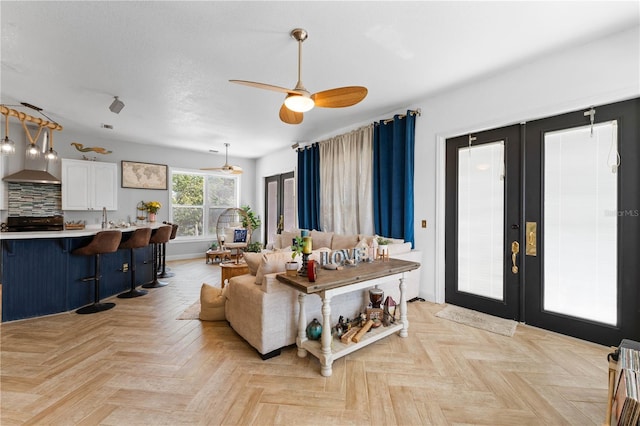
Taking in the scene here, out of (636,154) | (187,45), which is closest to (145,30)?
(187,45)

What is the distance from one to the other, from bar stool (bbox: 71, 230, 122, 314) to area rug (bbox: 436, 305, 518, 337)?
4139mm

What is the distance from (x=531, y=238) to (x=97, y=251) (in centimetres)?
505

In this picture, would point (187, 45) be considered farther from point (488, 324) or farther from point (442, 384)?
point (488, 324)

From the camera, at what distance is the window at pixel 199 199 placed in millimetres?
6758

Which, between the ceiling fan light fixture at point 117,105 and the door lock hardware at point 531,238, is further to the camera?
the ceiling fan light fixture at point 117,105

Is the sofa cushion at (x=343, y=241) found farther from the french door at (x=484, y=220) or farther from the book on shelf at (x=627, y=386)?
the book on shelf at (x=627, y=386)

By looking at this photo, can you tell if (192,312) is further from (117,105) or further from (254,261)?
(117,105)

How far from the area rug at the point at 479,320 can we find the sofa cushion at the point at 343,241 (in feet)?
5.00

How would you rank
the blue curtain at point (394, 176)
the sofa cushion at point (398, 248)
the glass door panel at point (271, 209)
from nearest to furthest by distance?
1. the sofa cushion at point (398, 248)
2. the blue curtain at point (394, 176)
3. the glass door panel at point (271, 209)

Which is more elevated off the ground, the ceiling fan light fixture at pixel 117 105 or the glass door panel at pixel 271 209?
the ceiling fan light fixture at pixel 117 105

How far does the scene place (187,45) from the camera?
2.42 meters

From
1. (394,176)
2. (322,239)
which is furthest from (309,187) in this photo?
(394,176)

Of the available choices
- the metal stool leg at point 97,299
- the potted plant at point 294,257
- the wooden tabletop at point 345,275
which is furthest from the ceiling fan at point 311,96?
the metal stool leg at point 97,299

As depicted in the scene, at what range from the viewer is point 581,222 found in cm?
252
